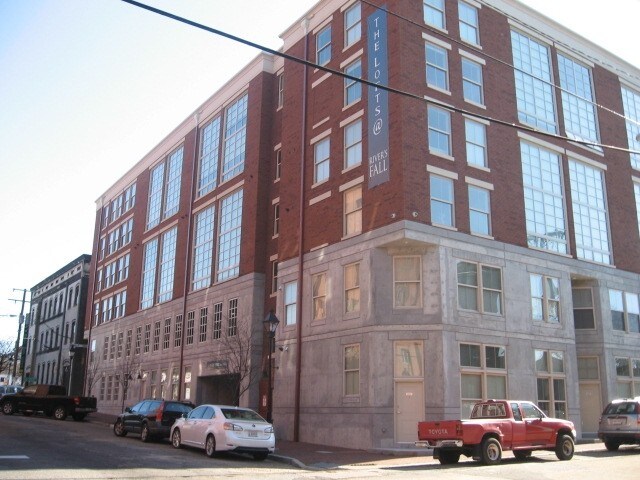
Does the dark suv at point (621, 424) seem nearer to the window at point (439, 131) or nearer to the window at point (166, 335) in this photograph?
the window at point (439, 131)

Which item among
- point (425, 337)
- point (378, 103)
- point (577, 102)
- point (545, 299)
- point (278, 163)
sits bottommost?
point (425, 337)

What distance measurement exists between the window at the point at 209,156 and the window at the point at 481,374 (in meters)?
21.5

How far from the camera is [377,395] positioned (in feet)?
76.6

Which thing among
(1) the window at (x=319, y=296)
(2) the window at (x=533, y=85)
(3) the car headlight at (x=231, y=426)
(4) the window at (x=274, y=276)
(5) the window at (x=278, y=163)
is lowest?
(3) the car headlight at (x=231, y=426)

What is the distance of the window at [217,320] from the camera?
36.5m

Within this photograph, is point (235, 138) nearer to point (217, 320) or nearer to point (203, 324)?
point (217, 320)

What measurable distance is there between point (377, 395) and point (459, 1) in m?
17.3

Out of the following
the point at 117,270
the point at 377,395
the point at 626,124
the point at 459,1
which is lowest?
the point at 377,395

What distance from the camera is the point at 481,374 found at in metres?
24.4

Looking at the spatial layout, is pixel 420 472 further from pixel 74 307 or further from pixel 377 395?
pixel 74 307

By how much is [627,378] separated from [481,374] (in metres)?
9.87

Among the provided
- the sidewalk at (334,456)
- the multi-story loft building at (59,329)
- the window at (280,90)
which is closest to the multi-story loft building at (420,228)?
the window at (280,90)

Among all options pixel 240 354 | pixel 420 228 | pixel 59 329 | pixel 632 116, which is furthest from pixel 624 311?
pixel 59 329

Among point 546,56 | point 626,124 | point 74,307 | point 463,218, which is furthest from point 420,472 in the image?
point 74,307
